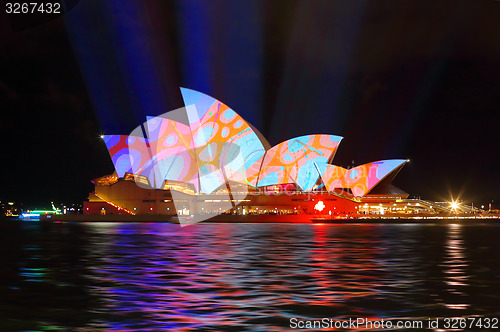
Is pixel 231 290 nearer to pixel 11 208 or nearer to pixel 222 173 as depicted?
pixel 222 173

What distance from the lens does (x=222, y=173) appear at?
243 ft

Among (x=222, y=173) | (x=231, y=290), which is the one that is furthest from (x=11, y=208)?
(x=231, y=290)

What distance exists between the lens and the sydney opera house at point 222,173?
212 feet

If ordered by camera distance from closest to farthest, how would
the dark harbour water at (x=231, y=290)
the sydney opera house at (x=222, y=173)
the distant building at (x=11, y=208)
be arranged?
the dark harbour water at (x=231, y=290), the sydney opera house at (x=222, y=173), the distant building at (x=11, y=208)

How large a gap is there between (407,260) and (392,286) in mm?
7057

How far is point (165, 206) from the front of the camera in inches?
2982

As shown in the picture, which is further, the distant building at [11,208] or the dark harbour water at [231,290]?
the distant building at [11,208]

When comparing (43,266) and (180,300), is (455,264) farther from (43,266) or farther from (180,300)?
(43,266)

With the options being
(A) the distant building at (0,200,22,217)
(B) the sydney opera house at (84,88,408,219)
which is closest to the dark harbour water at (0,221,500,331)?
(B) the sydney opera house at (84,88,408,219)

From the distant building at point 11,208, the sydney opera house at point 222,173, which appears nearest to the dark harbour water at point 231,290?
the sydney opera house at point 222,173

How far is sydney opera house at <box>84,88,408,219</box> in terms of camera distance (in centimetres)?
6450

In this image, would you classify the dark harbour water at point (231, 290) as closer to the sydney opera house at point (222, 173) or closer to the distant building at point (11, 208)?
the sydney opera house at point (222, 173)

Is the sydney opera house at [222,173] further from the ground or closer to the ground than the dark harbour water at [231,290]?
further from the ground

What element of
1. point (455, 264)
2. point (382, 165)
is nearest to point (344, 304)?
point (455, 264)
